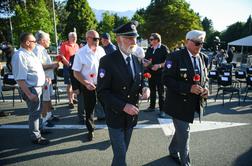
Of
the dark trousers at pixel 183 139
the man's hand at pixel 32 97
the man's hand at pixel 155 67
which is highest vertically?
the man's hand at pixel 155 67

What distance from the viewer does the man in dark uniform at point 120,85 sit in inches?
117

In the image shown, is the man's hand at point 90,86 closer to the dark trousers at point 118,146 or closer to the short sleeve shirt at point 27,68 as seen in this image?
the short sleeve shirt at point 27,68

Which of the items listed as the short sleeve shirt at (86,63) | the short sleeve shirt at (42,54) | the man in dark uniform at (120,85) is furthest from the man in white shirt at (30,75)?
the man in dark uniform at (120,85)

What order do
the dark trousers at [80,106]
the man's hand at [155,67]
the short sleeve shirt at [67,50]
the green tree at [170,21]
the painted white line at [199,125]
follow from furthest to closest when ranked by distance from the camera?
1. the green tree at [170,21]
2. the short sleeve shirt at [67,50]
3. the man's hand at [155,67]
4. the painted white line at [199,125]
5. the dark trousers at [80,106]

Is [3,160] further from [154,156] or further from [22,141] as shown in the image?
[154,156]

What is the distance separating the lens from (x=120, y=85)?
9.87ft

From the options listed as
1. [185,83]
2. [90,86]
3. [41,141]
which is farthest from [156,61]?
[41,141]

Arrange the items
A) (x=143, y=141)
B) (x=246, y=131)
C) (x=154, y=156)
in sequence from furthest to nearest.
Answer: (x=246, y=131), (x=143, y=141), (x=154, y=156)

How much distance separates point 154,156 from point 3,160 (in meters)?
2.82

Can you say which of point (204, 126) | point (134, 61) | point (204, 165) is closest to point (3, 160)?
point (134, 61)

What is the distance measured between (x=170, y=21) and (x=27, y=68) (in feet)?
124

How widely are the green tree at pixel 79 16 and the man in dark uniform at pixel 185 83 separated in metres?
49.1

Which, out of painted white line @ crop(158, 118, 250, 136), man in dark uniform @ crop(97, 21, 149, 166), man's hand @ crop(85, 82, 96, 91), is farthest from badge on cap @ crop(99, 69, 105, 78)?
painted white line @ crop(158, 118, 250, 136)

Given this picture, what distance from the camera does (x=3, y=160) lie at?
4.43 m
